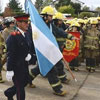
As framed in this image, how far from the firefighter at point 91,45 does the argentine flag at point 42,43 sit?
378cm

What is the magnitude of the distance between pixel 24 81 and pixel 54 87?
162cm

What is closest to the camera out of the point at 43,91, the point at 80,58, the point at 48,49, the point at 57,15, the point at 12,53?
the point at 12,53

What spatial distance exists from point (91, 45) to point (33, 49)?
329 centimetres

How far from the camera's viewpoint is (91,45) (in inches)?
404

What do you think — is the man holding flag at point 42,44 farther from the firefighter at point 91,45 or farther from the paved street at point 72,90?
the firefighter at point 91,45

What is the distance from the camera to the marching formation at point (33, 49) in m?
5.31

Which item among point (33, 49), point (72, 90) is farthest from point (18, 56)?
point (72, 90)

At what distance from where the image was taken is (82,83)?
8.48 metres

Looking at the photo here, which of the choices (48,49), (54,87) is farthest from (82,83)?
(48,49)

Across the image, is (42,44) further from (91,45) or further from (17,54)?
(91,45)

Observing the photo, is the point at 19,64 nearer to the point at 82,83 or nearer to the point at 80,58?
the point at 82,83

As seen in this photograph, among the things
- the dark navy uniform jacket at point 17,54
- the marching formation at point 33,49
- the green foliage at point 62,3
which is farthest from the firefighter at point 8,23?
the green foliage at point 62,3

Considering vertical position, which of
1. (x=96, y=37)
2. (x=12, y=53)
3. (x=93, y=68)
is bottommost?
(x=93, y=68)

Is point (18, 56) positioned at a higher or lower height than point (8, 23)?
lower
